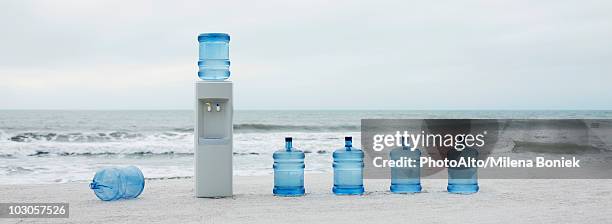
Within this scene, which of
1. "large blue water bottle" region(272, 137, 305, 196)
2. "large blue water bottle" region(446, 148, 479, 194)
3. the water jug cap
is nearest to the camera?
the water jug cap

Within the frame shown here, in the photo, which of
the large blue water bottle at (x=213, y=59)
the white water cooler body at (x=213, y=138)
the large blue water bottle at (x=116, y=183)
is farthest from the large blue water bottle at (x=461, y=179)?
the large blue water bottle at (x=116, y=183)

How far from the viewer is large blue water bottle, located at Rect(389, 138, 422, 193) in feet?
20.3

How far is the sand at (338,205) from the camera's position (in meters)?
4.64

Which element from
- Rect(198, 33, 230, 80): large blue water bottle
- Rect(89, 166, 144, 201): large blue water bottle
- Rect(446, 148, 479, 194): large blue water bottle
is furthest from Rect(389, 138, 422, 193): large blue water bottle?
Rect(89, 166, 144, 201): large blue water bottle

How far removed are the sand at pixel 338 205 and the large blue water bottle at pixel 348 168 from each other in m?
0.16

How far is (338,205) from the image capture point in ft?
17.4

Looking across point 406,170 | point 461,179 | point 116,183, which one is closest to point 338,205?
point 406,170

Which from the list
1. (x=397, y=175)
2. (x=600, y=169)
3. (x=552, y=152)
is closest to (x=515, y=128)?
(x=552, y=152)

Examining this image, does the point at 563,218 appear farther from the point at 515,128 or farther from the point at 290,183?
the point at 515,128

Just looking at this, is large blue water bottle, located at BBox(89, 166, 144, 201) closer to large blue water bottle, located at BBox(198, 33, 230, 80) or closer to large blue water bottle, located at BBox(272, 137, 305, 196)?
large blue water bottle, located at BBox(198, 33, 230, 80)

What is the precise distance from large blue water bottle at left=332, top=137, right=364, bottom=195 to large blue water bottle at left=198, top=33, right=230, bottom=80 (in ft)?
4.10

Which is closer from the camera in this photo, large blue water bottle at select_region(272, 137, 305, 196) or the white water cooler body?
the white water cooler body

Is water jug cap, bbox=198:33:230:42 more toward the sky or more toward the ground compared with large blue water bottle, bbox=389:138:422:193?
more toward the sky

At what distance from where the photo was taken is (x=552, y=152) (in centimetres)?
1518
